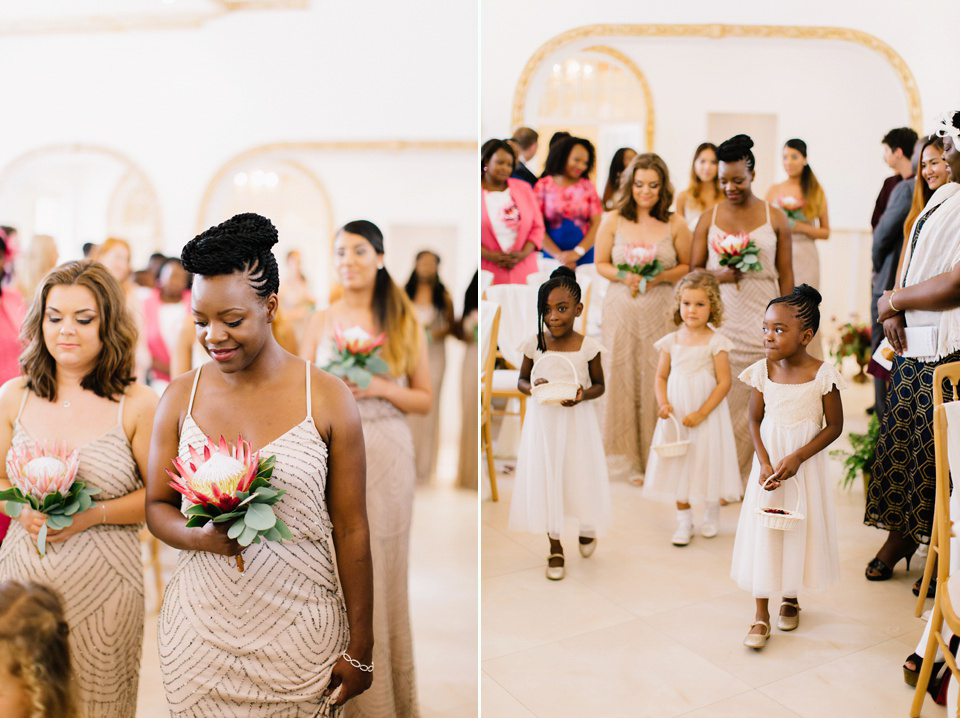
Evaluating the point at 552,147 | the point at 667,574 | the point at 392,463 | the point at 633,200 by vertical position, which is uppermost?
the point at 552,147

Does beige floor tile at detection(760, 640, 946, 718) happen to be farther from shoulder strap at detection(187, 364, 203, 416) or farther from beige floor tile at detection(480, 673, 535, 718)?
shoulder strap at detection(187, 364, 203, 416)

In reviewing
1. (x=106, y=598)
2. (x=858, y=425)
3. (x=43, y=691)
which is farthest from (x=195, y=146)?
(x=858, y=425)

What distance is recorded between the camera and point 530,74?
3170 millimetres

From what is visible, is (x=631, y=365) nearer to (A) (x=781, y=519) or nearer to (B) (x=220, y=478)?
(A) (x=781, y=519)

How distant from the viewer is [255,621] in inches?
63.2

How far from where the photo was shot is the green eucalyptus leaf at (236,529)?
1.48 m

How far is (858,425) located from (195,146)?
143 inches

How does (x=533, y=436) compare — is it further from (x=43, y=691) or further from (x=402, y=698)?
(x=43, y=691)

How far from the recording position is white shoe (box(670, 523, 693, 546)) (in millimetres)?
3299

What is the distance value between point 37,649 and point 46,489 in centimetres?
34

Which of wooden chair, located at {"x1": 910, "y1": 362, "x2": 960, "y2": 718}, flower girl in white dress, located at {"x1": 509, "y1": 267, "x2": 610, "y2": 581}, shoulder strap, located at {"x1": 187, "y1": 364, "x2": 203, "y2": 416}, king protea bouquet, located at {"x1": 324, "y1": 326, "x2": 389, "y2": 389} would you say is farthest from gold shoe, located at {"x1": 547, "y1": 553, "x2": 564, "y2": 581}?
shoulder strap, located at {"x1": 187, "y1": 364, "x2": 203, "y2": 416}

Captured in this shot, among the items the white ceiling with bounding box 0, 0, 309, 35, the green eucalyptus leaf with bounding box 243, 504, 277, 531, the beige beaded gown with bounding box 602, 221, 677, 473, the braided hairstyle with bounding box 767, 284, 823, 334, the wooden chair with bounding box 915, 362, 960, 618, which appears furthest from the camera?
the beige beaded gown with bounding box 602, 221, 677, 473

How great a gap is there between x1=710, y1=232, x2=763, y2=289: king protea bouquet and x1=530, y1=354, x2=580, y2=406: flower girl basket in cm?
78

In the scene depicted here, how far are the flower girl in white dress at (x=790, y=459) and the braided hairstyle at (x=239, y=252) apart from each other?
5.20ft
